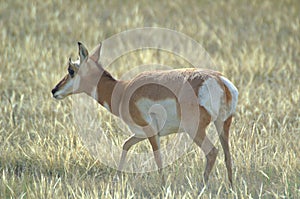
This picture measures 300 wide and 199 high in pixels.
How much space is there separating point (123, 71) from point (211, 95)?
465 cm

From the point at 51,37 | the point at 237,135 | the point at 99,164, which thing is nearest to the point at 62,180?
the point at 99,164

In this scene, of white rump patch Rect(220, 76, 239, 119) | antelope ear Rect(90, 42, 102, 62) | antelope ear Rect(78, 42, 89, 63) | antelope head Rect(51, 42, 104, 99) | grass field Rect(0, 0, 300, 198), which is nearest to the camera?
white rump patch Rect(220, 76, 239, 119)

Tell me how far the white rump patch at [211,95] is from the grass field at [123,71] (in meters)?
0.70

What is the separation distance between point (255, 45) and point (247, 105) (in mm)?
3929

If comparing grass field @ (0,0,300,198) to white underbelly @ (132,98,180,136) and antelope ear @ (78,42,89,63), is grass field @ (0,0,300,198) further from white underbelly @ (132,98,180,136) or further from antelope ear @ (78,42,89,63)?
antelope ear @ (78,42,89,63)

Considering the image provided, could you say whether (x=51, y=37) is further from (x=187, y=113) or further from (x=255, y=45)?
(x=187, y=113)

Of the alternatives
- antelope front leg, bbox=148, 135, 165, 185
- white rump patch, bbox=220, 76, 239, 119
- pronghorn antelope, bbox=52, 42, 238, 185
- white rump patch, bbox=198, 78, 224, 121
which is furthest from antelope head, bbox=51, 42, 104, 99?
white rump patch, bbox=220, 76, 239, 119

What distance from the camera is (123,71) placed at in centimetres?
1098

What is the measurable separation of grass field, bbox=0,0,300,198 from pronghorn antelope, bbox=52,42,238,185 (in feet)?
1.41

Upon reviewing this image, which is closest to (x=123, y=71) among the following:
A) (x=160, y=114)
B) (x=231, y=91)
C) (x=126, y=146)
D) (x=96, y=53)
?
(x=96, y=53)

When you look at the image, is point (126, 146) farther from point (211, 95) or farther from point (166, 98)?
point (211, 95)

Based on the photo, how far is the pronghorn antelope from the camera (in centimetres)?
648

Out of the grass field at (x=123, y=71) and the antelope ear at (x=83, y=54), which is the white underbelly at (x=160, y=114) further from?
the antelope ear at (x=83, y=54)

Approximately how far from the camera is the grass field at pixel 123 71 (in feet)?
22.1
